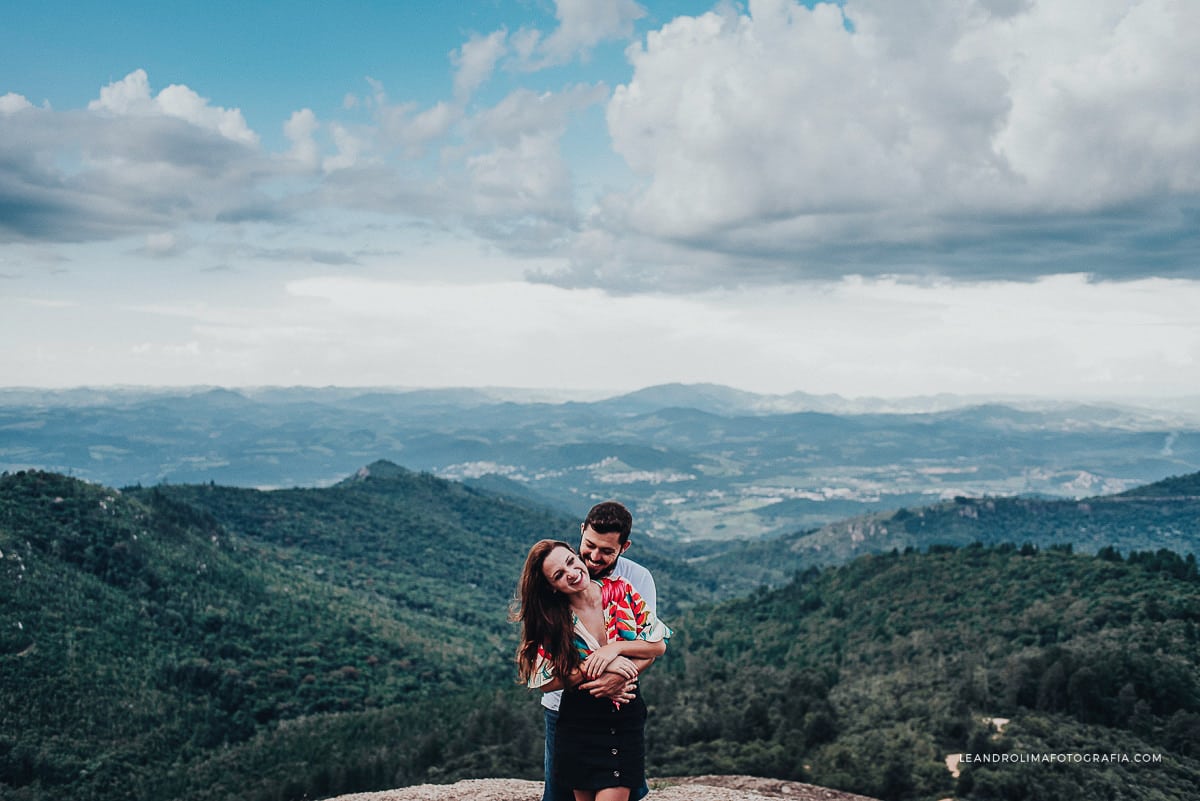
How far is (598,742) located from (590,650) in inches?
39.9

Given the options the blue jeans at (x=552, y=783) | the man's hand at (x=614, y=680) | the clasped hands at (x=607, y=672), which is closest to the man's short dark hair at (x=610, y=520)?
the clasped hands at (x=607, y=672)

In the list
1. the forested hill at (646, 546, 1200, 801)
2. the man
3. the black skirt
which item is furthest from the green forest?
the black skirt

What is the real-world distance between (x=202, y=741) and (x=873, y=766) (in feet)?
151

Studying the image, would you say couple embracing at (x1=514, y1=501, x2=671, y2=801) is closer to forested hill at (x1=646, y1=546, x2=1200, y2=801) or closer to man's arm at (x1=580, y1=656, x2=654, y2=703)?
man's arm at (x1=580, y1=656, x2=654, y2=703)

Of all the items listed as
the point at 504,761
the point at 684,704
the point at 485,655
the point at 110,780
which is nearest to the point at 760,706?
the point at 684,704

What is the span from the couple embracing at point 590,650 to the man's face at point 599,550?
10 millimetres

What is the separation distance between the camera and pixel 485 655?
9075 centimetres

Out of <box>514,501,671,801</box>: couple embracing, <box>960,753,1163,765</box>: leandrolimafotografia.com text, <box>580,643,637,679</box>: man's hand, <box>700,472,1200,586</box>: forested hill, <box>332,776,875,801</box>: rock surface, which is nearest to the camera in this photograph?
<box>580,643,637,679</box>: man's hand

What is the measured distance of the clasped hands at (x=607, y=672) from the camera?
24.6 feet

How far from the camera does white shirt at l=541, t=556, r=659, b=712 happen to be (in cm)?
824

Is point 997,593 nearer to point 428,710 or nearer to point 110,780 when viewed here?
point 428,710

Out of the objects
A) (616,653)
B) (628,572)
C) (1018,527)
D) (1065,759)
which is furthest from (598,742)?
(1018,527)

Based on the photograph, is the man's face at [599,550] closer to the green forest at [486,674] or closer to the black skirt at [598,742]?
the black skirt at [598,742]

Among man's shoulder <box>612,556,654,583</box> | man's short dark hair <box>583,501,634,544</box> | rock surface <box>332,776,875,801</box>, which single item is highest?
man's short dark hair <box>583,501,634,544</box>
